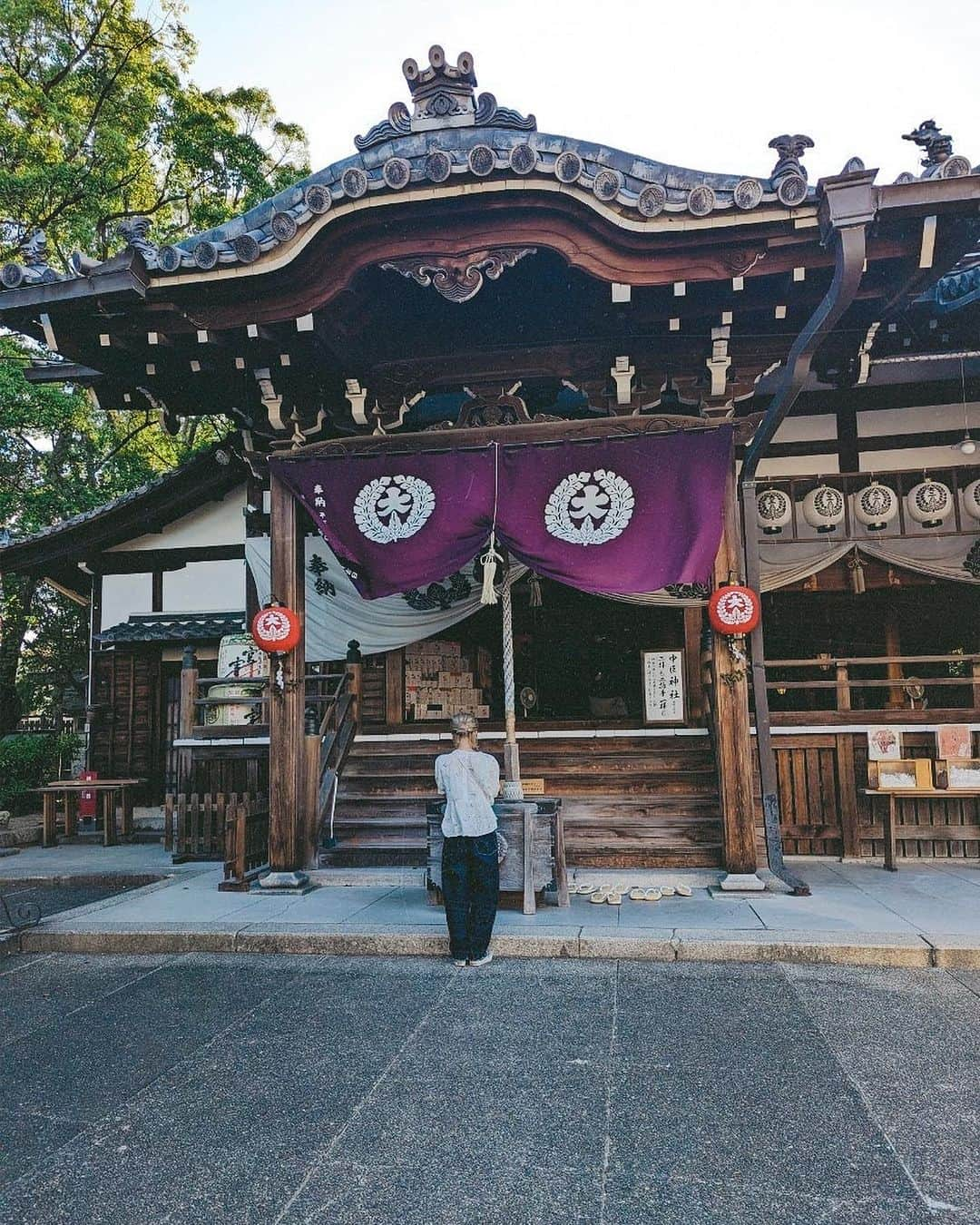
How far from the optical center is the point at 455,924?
5.95 m

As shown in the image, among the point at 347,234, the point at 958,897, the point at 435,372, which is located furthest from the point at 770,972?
the point at 347,234

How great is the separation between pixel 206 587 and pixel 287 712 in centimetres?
645

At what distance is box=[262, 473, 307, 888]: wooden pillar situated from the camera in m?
8.09

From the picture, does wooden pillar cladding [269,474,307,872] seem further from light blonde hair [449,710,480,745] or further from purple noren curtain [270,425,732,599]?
light blonde hair [449,710,480,745]

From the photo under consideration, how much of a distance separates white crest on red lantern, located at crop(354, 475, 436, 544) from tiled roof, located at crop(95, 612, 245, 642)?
5.31 metres

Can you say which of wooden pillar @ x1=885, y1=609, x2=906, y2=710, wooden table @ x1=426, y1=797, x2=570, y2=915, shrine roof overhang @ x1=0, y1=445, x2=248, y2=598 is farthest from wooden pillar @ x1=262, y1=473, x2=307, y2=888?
wooden pillar @ x1=885, y1=609, x2=906, y2=710

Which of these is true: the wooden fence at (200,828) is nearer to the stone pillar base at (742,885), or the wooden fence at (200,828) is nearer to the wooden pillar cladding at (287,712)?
the wooden pillar cladding at (287,712)

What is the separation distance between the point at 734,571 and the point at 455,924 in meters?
4.05

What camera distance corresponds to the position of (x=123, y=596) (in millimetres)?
14266

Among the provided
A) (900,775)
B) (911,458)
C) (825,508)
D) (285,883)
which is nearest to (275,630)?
(285,883)

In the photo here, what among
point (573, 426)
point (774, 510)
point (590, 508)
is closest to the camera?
point (590, 508)

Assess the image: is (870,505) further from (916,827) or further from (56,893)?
(56,893)

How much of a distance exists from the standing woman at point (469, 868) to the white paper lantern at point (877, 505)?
6229mm

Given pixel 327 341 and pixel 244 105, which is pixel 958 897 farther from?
pixel 244 105
